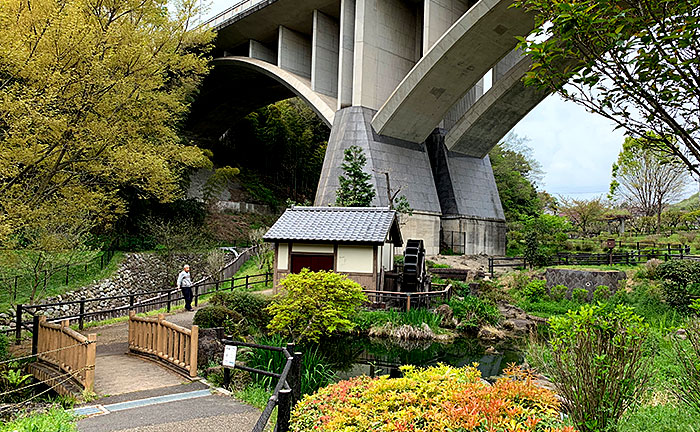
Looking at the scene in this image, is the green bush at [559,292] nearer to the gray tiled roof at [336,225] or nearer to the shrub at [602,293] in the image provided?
the shrub at [602,293]

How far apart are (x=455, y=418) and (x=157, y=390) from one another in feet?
16.4

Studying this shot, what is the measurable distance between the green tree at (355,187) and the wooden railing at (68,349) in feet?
44.2

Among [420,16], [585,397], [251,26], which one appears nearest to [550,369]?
[585,397]

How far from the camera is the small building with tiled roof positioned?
14688 mm

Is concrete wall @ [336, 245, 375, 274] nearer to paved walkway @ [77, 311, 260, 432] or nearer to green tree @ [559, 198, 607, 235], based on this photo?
paved walkway @ [77, 311, 260, 432]

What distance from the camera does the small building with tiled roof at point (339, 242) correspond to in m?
14.7

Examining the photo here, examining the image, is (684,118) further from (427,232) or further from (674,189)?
(674,189)

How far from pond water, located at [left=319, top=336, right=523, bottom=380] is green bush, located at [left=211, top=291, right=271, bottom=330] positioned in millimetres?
1643

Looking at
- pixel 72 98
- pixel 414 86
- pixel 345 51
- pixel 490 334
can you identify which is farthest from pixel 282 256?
pixel 345 51

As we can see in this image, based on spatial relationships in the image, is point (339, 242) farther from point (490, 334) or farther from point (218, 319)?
point (218, 319)

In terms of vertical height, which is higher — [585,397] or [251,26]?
[251,26]

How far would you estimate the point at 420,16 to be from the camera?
25547mm

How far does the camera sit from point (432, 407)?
3.51m

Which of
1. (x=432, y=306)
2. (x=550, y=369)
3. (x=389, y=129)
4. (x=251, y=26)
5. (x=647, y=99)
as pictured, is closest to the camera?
(x=647, y=99)
